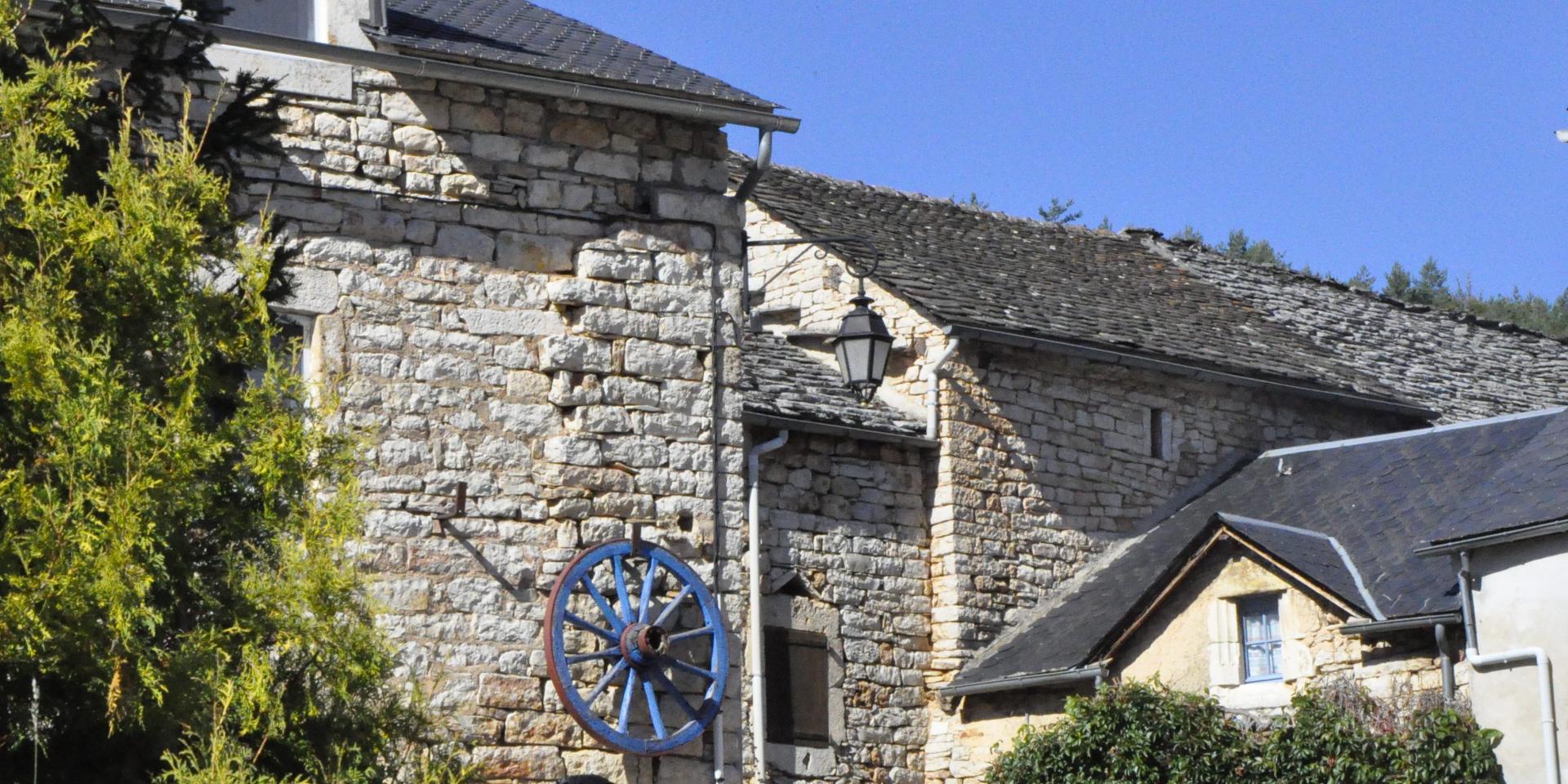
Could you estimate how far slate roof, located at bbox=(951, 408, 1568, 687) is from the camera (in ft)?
40.7

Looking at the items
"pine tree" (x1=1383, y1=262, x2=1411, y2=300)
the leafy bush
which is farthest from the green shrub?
"pine tree" (x1=1383, y1=262, x2=1411, y2=300)

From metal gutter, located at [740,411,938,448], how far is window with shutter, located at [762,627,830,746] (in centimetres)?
138

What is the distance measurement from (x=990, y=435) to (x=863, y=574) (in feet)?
5.08

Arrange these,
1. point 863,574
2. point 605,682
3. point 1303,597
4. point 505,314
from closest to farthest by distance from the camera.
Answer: point 605,682 < point 505,314 < point 1303,597 < point 863,574

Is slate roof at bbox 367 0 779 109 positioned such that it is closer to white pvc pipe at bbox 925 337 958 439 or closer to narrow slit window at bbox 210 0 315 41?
narrow slit window at bbox 210 0 315 41

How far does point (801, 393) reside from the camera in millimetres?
14492

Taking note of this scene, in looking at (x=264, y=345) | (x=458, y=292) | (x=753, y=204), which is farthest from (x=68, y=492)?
(x=753, y=204)

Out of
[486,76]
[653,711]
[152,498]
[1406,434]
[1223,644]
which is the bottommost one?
[653,711]

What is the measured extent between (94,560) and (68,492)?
0.23m

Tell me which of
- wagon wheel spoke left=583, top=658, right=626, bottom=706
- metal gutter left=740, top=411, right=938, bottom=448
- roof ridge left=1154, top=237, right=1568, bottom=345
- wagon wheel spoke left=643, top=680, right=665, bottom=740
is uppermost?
roof ridge left=1154, top=237, right=1568, bottom=345

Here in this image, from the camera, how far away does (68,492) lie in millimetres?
5656

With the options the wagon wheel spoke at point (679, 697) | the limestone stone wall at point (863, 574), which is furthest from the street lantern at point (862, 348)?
the wagon wheel spoke at point (679, 697)

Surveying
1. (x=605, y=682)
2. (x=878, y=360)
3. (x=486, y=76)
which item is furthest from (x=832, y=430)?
(x=486, y=76)

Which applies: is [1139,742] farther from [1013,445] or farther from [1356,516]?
[1013,445]
